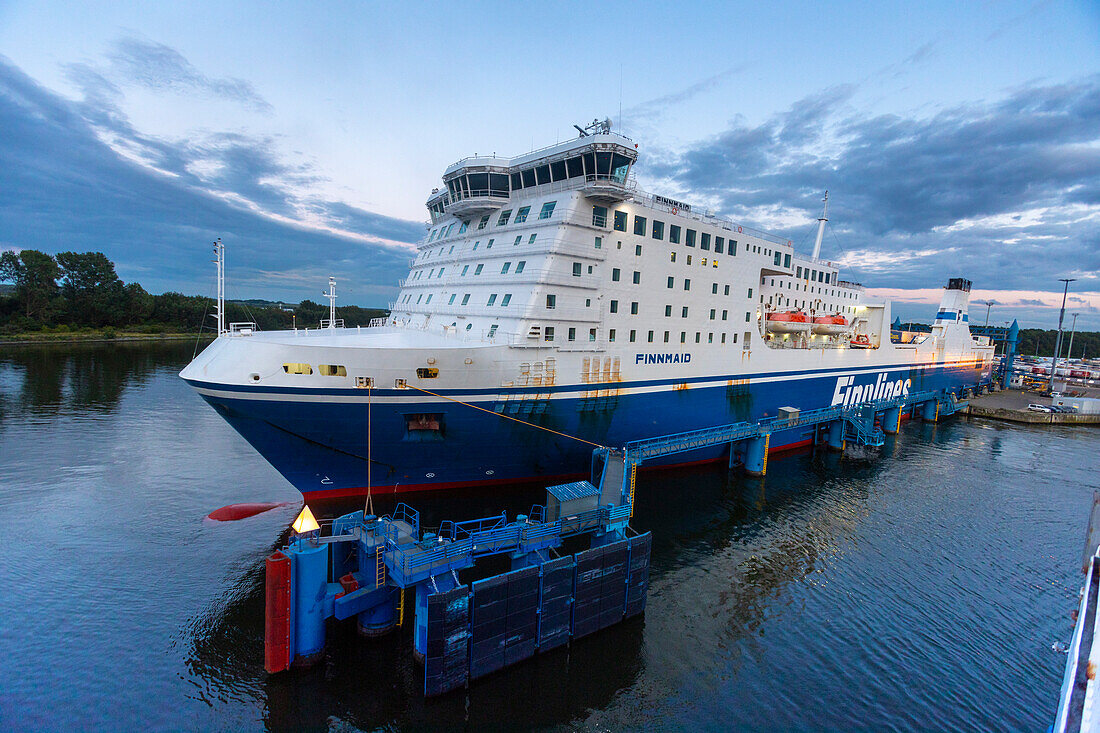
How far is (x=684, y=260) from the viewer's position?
840 inches

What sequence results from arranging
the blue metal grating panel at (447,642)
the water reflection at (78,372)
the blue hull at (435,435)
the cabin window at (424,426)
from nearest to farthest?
the blue metal grating panel at (447,642), the blue hull at (435,435), the cabin window at (424,426), the water reflection at (78,372)

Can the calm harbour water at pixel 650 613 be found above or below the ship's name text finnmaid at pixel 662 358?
below

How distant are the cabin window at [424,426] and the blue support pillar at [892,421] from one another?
119ft

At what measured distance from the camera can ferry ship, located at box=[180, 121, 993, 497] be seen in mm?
14438

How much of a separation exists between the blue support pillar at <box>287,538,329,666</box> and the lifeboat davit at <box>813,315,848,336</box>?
3075 centimetres

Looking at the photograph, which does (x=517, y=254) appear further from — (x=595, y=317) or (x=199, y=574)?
(x=199, y=574)

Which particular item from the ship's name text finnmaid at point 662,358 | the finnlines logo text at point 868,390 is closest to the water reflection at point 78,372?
the ship's name text finnmaid at point 662,358

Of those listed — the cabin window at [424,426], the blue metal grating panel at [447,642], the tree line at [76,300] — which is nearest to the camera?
the blue metal grating panel at [447,642]

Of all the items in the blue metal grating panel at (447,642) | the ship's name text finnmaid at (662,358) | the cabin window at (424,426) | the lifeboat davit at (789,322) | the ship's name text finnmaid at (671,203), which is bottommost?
the blue metal grating panel at (447,642)

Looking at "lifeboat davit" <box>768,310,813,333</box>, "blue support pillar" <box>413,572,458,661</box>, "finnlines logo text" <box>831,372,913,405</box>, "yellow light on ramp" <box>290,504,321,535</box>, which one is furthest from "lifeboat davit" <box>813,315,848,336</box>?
"yellow light on ramp" <box>290,504,321,535</box>

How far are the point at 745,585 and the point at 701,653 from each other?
3.84m

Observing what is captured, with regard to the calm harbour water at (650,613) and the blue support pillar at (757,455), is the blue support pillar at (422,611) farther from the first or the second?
the blue support pillar at (757,455)

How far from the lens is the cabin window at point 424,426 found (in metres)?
15.5

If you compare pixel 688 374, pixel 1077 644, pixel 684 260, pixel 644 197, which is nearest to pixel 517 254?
→ pixel 644 197
